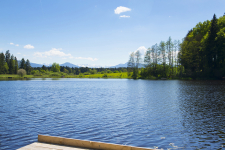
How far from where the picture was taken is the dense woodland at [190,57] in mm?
75625

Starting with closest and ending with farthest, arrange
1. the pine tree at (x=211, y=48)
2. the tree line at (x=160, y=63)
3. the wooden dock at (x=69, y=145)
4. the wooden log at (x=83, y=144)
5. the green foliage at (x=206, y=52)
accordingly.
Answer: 1. the wooden log at (x=83, y=144)
2. the wooden dock at (x=69, y=145)
3. the green foliage at (x=206, y=52)
4. the pine tree at (x=211, y=48)
5. the tree line at (x=160, y=63)

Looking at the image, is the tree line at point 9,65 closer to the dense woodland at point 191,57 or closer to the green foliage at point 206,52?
the dense woodland at point 191,57

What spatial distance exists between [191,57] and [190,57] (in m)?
0.49

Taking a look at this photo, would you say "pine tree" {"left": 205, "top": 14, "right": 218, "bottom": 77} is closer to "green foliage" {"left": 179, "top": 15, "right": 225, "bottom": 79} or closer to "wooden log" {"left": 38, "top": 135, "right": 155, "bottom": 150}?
"green foliage" {"left": 179, "top": 15, "right": 225, "bottom": 79}

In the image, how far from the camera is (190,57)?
8938 centimetres

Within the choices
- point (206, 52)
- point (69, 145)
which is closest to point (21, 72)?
point (206, 52)

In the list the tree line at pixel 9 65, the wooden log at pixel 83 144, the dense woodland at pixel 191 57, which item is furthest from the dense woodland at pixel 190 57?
the tree line at pixel 9 65

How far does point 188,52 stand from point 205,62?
12042 mm

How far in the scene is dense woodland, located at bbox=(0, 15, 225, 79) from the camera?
75625 millimetres

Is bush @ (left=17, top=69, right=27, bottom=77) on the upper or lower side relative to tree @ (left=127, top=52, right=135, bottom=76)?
lower

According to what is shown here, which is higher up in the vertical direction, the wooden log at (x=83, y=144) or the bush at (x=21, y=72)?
the bush at (x=21, y=72)

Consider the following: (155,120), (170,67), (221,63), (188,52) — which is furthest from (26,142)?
(170,67)

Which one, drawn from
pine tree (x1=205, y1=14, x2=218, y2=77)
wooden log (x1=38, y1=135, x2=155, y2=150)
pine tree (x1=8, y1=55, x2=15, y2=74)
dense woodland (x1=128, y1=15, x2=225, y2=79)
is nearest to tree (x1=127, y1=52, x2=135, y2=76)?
dense woodland (x1=128, y1=15, x2=225, y2=79)

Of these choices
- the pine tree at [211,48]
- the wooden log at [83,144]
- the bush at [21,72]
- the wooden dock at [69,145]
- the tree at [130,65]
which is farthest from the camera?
the bush at [21,72]
